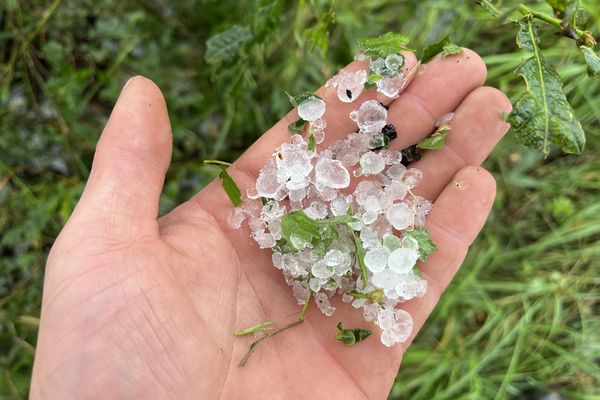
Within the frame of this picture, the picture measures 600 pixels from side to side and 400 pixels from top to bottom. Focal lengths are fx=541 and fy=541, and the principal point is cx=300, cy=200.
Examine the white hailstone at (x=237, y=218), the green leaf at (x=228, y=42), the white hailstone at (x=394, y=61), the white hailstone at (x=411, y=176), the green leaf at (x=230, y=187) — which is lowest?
the white hailstone at (x=411, y=176)

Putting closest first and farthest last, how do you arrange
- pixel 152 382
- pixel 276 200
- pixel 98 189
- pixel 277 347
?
pixel 152 382 < pixel 98 189 < pixel 277 347 < pixel 276 200

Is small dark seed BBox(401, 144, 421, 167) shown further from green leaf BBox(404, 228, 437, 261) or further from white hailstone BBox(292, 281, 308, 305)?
white hailstone BBox(292, 281, 308, 305)

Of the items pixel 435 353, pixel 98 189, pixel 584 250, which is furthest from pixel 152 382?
pixel 584 250

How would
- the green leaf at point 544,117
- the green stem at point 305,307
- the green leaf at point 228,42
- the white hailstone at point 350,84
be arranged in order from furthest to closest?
the green leaf at point 228,42
the white hailstone at point 350,84
the green stem at point 305,307
the green leaf at point 544,117

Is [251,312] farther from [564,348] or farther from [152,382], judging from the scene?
[564,348]

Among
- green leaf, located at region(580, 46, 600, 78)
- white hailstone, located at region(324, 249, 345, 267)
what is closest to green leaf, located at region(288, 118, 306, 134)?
white hailstone, located at region(324, 249, 345, 267)

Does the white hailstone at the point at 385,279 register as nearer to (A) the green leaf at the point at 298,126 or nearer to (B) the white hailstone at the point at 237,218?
(B) the white hailstone at the point at 237,218

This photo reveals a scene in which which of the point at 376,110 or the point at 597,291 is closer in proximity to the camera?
the point at 376,110

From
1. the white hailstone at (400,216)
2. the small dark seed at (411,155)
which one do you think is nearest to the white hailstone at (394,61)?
the small dark seed at (411,155)
